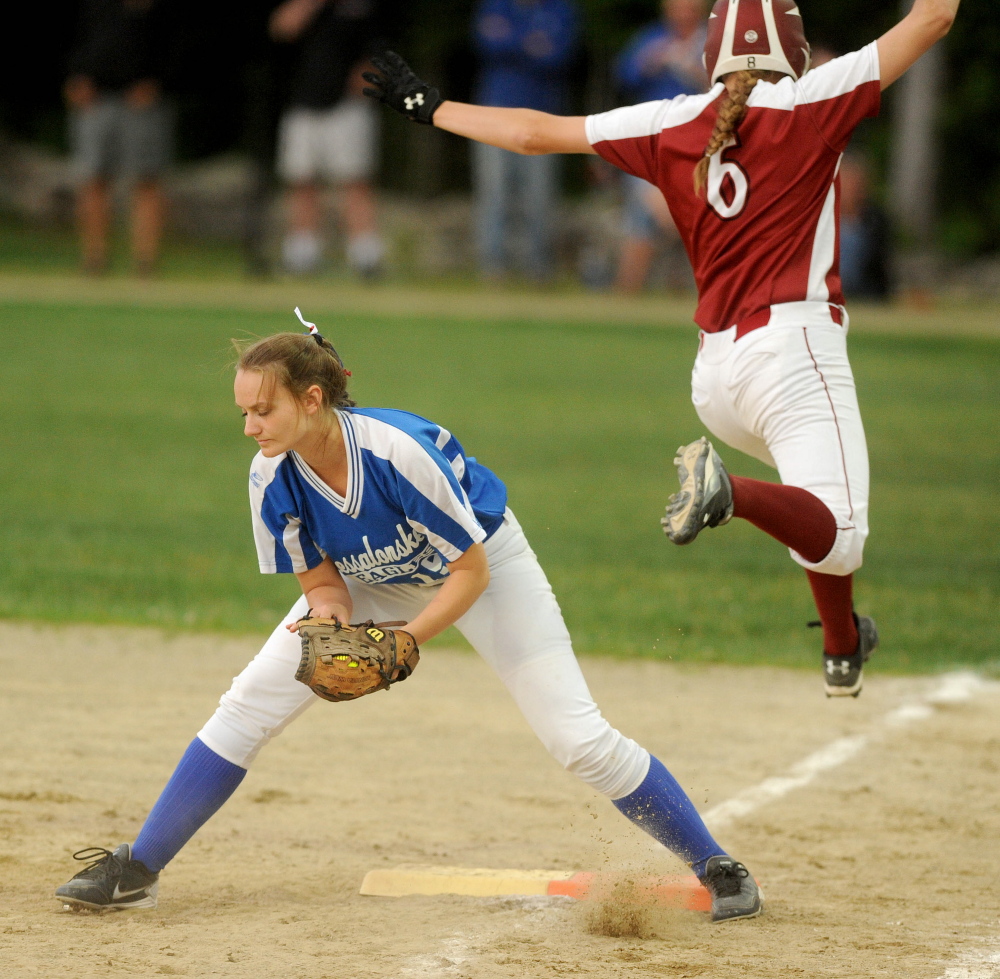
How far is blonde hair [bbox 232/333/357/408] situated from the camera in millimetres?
3643

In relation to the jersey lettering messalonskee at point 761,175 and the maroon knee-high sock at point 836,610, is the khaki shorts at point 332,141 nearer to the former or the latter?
the jersey lettering messalonskee at point 761,175

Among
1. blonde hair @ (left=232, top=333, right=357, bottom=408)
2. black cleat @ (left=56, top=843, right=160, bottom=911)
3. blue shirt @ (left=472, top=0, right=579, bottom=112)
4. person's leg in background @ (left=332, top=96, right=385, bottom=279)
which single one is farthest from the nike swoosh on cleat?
blue shirt @ (left=472, top=0, right=579, bottom=112)

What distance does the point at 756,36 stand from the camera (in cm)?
434

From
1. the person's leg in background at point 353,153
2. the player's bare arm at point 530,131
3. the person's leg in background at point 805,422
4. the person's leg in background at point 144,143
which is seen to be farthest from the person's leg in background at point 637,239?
the person's leg in background at point 805,422

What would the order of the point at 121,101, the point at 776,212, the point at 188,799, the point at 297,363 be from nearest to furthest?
the point at 297,363, the point at 188,799, the point at 776,212, the point at 121,101

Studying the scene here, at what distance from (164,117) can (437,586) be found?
466 inches

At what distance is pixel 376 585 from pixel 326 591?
19 cm

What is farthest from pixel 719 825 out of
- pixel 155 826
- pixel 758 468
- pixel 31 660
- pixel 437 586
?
pixel 758 468

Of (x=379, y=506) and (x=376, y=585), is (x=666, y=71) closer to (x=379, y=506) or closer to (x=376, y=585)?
(x=376, y=585)

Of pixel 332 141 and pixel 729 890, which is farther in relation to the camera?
pixel 332 141

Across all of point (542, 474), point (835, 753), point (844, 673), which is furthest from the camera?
point (542, 474)

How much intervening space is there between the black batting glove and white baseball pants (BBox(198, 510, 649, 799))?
55.5 inches

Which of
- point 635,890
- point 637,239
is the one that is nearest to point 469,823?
point 635,890

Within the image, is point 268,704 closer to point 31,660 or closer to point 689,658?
point 31,660
